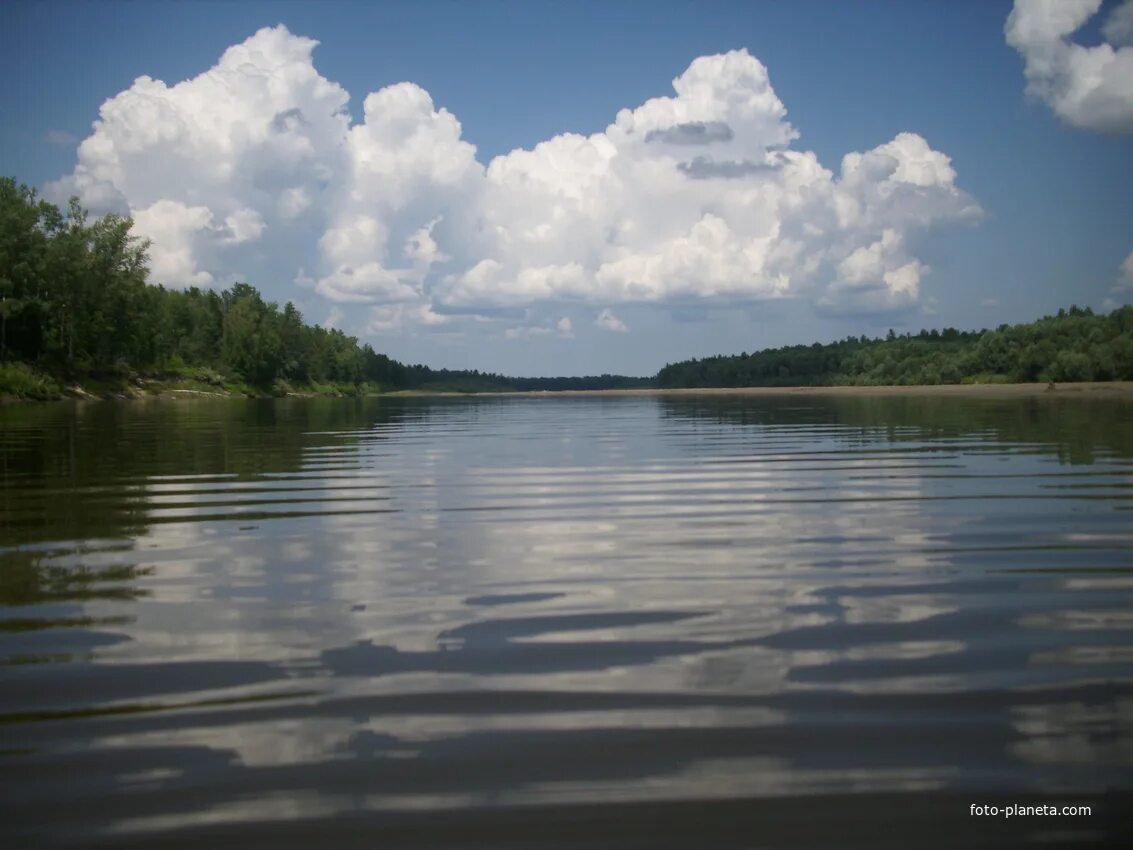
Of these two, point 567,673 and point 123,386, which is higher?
point 123,386

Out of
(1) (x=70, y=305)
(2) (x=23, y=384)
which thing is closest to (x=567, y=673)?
(2) (x=23, y=384)

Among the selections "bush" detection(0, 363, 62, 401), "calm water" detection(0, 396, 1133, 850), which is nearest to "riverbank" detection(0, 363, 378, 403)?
"bush" detection(0, 363, 62, 401)

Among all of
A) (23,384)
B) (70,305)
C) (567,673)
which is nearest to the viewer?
(567,673)

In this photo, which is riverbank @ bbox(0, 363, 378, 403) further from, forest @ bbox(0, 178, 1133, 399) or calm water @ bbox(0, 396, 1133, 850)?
calm water @ bbox(0, 396, 1133, 850)

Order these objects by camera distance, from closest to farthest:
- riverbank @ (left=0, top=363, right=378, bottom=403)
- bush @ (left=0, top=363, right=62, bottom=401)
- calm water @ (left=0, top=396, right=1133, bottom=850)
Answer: calm water @ (left=0, top=396, right=1133, bottom=850) < bush @ (left=0, top=363, right=62, bottom=401) < riverbank @ (left=0, top=363, right=378, bottom=403)

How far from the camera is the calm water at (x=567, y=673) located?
482cm

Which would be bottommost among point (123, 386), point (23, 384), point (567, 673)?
point (567, 673)

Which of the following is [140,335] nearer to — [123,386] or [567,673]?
[123,386]

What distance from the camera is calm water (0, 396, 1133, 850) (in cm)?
482

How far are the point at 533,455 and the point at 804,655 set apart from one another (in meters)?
20.4

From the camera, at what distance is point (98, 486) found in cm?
1917

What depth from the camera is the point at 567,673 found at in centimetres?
692

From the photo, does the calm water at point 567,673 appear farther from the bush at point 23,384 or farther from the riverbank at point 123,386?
the riverbank at point 123,386

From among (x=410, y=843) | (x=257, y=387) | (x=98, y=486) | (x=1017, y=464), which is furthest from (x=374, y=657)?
(x=257, y=387)
